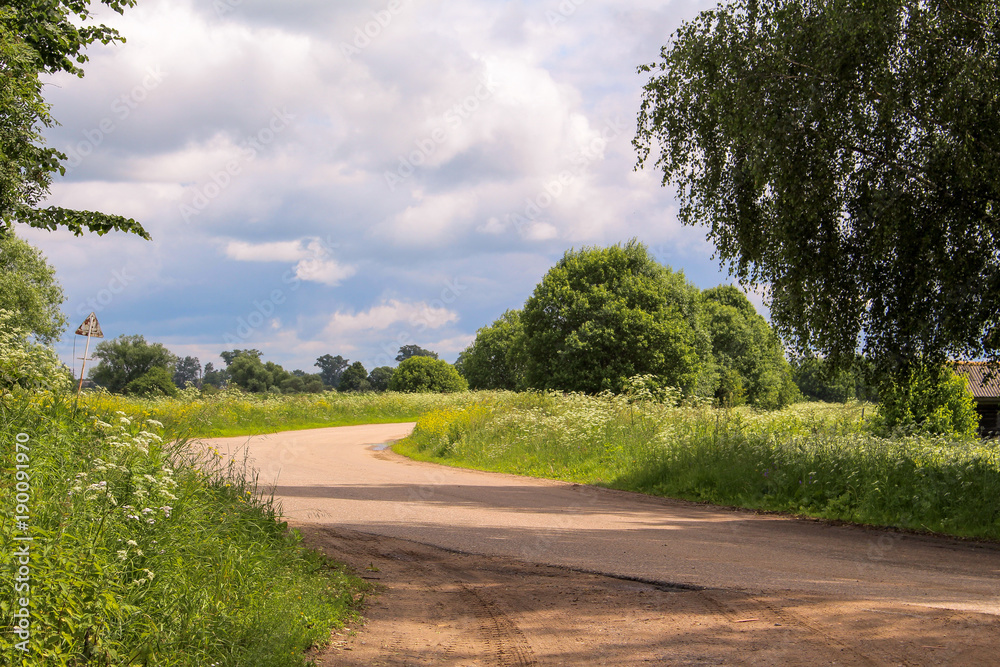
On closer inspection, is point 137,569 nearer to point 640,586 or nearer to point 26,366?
point 640,586

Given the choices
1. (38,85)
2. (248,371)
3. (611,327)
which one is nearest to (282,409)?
(611,327)

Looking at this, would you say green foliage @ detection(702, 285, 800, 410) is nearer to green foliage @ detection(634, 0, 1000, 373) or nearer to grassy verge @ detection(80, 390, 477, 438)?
grassy verge @ detection(80, 390, 477, 438)

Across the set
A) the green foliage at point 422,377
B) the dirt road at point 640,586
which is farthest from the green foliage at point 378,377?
the dirt road at point 640,586

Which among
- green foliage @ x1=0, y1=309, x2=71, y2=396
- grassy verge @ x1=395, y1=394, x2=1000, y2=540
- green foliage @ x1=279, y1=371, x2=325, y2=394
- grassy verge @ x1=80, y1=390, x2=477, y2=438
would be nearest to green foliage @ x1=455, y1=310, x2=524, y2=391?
green foliage @ x1=279, y1=371, x2=325, y2=394

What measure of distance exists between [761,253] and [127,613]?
10.8m

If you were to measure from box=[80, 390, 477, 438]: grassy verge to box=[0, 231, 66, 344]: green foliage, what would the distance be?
597 inches

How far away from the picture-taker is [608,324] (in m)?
39.0

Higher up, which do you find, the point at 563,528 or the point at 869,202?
the point at 869,202

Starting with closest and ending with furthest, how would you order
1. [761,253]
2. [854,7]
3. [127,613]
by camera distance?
1. [127,613]
2. [854,7]
3. [761,253]

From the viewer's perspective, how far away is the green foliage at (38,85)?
29.9 ft

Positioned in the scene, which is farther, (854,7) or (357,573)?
(854,7)

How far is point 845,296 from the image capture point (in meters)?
11.0

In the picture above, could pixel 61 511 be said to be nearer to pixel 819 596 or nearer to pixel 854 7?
pixel 819 596

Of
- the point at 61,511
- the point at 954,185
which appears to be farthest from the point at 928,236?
the point at 61,511
